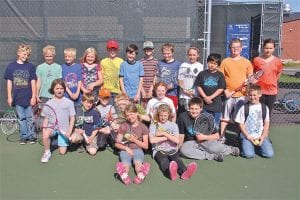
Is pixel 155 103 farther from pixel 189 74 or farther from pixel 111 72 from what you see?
pixel 111 72

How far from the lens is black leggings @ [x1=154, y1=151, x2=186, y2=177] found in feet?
14.8

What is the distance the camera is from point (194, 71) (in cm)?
566

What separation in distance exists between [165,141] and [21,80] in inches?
92.6

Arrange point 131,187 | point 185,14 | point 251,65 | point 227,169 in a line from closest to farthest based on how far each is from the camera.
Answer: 1. point 131,187
2. point 227,169
3. point 251,65
4. point 185,14

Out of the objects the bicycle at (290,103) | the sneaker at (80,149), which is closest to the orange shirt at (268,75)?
the sneaker at (80,149)

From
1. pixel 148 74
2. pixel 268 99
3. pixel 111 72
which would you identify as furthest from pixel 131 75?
pixel 268 99

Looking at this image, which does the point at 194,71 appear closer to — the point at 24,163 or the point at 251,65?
the point at 251,65

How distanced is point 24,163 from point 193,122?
7.39ft

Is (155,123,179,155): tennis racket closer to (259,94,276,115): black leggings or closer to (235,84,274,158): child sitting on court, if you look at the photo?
(235,84,274,158): child sitting on court

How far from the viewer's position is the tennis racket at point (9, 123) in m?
6.34

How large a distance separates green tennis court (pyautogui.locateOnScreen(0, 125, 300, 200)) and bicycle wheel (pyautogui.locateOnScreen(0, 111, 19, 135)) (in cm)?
100

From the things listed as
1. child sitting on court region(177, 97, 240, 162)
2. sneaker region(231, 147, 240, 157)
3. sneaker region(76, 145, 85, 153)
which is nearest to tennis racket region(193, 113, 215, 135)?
child sitting on court region(177, 97, 240, 162)

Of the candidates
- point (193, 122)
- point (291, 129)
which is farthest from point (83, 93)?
point (291, 129)

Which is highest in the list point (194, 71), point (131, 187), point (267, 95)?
point (194, 71)
